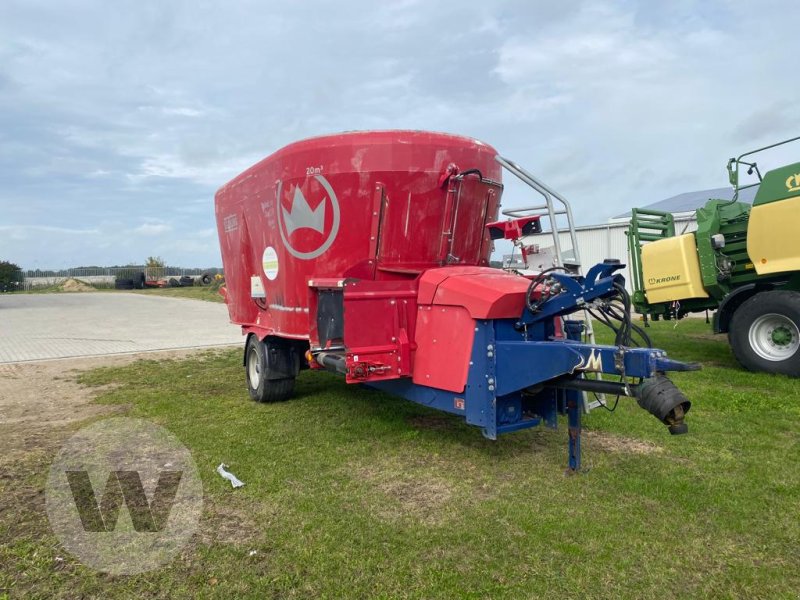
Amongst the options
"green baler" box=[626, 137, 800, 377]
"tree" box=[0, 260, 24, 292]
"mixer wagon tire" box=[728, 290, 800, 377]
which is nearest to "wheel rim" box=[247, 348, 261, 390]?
"green baler" box=[626, 137, 800, 377]

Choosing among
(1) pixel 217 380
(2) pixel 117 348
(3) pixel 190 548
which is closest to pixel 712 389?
(3) pixel 190 548

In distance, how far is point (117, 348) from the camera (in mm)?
12188

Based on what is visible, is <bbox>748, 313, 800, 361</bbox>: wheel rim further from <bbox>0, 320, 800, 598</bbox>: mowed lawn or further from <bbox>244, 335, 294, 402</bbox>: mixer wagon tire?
<bbox>244, 335, 294, 402</bbox>: mixer wagon tire

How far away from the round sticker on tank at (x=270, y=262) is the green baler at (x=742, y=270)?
6.02 meters

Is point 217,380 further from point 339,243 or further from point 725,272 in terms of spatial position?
point 725,272

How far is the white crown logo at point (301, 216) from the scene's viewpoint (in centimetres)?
523

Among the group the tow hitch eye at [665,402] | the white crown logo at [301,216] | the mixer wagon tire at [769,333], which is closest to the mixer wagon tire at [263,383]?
the white crown logo at [301,216]

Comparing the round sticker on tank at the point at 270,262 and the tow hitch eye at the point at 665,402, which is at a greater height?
the round sticker on tank at the point at 270,262

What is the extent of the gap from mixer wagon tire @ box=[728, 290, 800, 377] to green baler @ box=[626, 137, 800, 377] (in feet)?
0.04

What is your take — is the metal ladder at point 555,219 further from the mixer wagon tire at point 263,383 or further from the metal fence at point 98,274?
the metal fence at point 98,274

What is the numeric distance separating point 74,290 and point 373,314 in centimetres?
4778

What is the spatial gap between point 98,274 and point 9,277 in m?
8.54

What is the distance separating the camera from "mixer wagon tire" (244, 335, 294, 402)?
22.0 ft

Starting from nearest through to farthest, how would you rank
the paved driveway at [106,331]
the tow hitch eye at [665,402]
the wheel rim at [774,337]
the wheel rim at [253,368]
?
the tow hitch eye at [665,402] → the wheel rim at [253,368] → the wheel rim at [774,337] → the paved driveway at [106,331]
